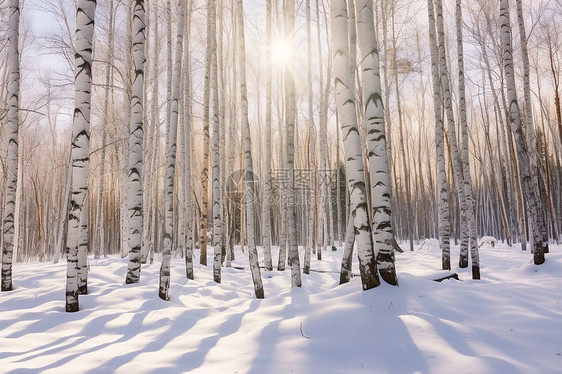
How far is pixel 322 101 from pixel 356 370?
11.4 metres

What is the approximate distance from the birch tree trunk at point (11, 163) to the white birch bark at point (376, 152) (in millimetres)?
Result: 5811

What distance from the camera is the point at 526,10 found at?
12.3 m

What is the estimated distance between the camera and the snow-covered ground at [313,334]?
2.36 meters

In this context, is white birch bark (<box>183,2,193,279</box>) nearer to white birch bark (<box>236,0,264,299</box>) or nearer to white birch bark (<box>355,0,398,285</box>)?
white birch bark (<box>236,0,264,299</box>)

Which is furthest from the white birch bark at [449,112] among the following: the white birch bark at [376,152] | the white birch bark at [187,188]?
the white birch bark at [187,188]

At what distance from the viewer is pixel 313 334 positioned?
2896 millimetres

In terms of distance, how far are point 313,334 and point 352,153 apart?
209 cm

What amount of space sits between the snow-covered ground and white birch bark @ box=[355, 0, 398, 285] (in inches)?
14.4

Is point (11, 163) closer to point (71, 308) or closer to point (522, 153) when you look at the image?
point (71, 308)

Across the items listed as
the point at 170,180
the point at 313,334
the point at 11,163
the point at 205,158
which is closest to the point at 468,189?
the point at 313,334

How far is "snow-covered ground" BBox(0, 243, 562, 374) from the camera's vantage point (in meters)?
2.36

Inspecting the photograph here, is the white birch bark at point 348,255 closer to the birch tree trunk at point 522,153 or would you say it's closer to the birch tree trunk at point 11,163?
the birch tree trunk at point 522,153

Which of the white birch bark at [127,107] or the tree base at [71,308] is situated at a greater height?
the white birch bark at [127,107]

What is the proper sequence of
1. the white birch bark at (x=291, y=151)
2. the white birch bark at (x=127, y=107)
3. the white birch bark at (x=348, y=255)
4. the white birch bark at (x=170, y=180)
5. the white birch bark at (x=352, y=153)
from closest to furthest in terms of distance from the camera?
the white birch bark at (x=352, y=153)
the white birch bark at (x=170, y=180)
the white birch bark at (x=348, y=255)
the white birch bark at (x=291, y=151)
the white birch bark at (x=127, y=107)
